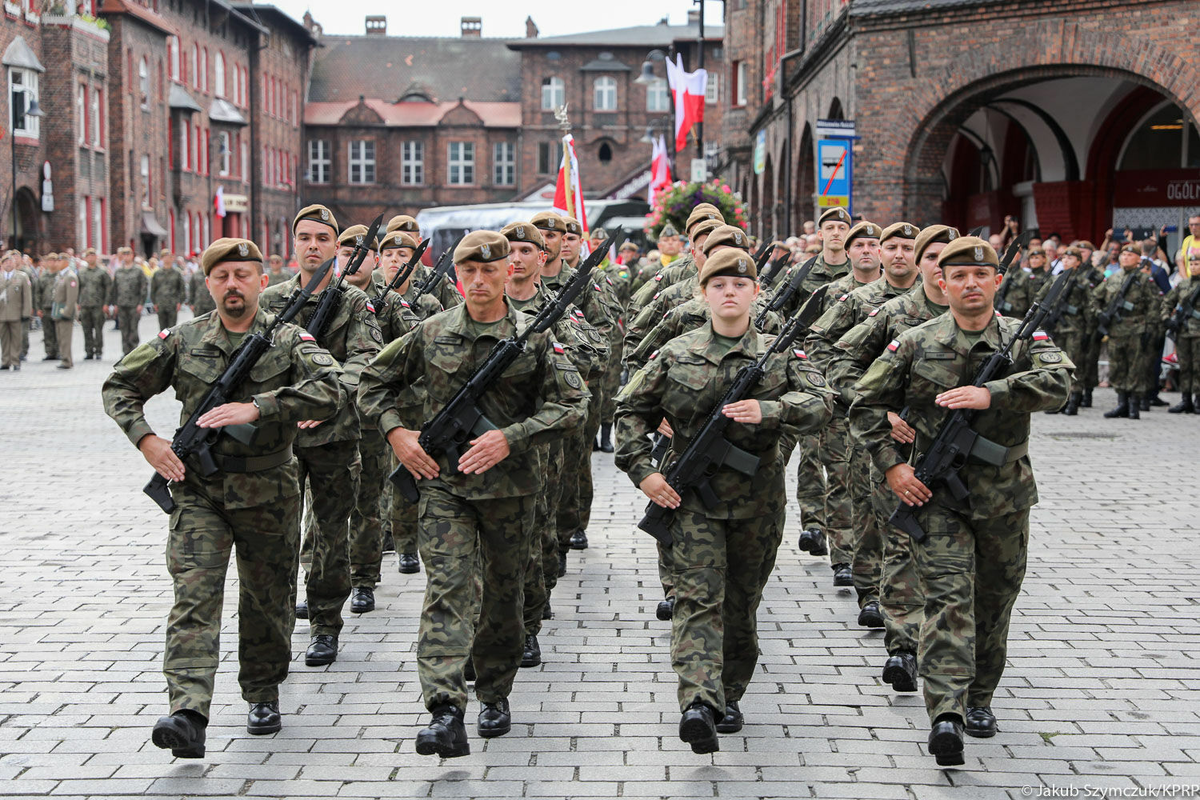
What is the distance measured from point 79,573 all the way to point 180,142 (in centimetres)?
5522

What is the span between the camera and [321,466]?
287 inches

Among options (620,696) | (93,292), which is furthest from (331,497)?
(93,292)

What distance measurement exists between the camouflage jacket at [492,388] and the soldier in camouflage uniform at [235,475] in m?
0.25

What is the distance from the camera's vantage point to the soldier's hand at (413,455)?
230 inches

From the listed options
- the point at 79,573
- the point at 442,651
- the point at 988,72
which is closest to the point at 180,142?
the point at 988,72

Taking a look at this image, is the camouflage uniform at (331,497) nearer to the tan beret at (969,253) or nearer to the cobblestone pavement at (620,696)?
the cobblestone pavement at (620,696)

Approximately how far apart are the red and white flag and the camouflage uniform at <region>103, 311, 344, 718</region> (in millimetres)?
26558

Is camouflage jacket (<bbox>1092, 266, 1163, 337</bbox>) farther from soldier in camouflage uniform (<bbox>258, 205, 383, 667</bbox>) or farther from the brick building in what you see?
soldier in camouflage uniform (<bbox>258, 205, 383, 667</bbox>)

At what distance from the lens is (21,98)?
146 feet

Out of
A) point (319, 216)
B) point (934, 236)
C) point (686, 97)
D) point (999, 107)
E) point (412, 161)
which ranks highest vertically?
point (412, 161)

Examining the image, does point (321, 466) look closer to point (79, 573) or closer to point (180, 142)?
point (79, 573)

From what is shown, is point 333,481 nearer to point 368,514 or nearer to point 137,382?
point 368,514

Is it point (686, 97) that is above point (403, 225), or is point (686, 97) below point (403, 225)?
above

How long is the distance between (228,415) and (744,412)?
78.3 inches
